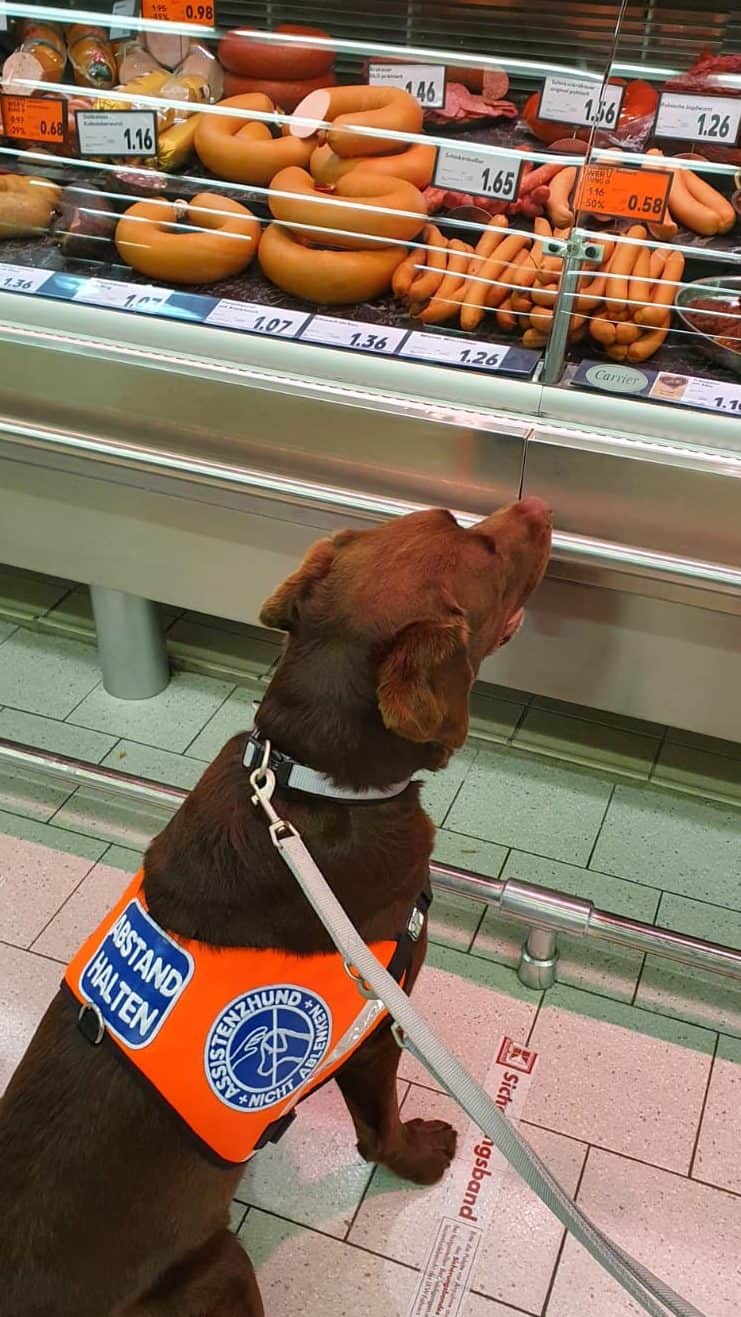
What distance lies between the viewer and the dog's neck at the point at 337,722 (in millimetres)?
1450

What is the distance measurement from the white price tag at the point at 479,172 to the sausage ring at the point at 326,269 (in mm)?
183

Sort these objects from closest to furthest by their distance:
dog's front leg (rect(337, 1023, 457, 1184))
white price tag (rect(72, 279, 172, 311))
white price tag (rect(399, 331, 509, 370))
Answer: dog's front leg (rect(337, 1023, 457, 1184)), white price tag (rect(399, 331, 509, 370)), white price tag (rect(72, 279, 172, 311))

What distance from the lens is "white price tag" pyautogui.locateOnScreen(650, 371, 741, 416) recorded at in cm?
201

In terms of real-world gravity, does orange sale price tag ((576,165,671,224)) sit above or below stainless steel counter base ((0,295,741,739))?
above

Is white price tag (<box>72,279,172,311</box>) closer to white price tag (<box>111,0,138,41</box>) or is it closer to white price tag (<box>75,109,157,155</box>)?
white price tag (<box>75,109,157,155</box>)

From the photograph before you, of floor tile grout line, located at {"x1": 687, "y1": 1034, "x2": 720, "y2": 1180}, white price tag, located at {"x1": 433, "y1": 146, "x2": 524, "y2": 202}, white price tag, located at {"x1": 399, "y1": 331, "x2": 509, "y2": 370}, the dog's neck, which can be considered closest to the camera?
the dog's neck

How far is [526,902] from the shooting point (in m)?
2.17

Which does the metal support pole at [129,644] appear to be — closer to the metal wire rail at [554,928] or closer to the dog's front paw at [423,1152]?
the metal wire rail at [554,928]

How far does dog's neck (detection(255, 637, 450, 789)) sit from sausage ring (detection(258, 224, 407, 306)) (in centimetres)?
112

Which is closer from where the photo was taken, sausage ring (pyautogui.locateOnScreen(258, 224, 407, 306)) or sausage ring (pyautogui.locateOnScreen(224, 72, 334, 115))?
sausage ring (pyautogui.locateOnScreen(258, 224, 407, 306))

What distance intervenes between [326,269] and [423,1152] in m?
1.76

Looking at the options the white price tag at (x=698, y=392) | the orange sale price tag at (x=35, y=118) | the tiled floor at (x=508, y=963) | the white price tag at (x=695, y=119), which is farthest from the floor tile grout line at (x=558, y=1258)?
the orange sale price tag at (x=35, y=118)

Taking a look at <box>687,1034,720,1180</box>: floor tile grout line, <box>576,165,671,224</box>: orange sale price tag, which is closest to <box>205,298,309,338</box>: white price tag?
<box>576,165,671,224</box>: orange sale price tag

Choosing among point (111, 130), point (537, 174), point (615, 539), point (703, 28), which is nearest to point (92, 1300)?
point (615, 539)
